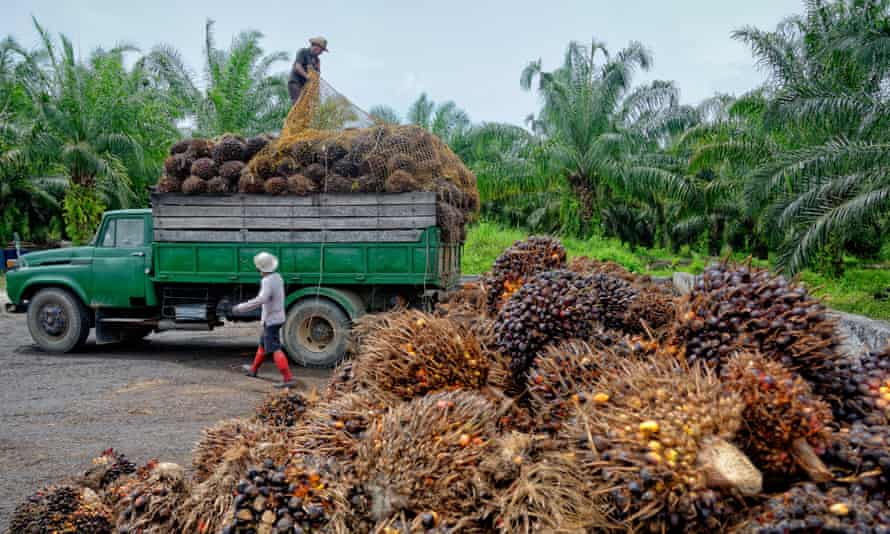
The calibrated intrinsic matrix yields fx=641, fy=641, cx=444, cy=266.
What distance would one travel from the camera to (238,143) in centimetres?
894

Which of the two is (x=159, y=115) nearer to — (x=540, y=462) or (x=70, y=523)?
(x=70, y=523)

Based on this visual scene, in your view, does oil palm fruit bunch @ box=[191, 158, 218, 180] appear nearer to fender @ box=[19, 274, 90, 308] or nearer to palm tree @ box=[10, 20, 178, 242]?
fender @ box=[19, 274, 90, 308]

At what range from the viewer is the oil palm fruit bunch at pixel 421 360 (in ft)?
8.22

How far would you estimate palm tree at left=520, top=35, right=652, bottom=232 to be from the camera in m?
19.1

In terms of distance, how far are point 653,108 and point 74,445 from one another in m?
18.1

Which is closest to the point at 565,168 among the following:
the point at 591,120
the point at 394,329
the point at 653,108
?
the point at 591,120

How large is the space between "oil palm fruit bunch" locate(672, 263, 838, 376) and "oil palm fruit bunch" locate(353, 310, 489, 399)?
798mm

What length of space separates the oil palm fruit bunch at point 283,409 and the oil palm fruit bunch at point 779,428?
1.99 metres

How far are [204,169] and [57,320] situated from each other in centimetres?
347

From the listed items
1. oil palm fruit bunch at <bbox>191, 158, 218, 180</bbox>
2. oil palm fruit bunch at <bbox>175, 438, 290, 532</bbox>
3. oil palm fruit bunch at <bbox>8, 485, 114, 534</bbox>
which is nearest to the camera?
oil palm fruit bunch at <bbox>175, 438, 290, 532</bbox>

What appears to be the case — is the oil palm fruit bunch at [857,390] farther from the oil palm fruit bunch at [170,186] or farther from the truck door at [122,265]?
the truck door at [122,265]

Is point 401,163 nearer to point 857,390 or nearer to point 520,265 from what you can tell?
point 520,265

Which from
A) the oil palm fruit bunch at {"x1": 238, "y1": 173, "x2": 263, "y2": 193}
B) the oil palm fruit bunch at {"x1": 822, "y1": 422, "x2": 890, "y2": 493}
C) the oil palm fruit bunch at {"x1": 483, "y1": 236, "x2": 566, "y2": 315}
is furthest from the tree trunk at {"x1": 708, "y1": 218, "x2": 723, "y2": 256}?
the oil palm fruit bunch at {"x1": 822, "y1": 422, "x2": 890, "y2": 493}

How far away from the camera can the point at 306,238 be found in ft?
28.3
